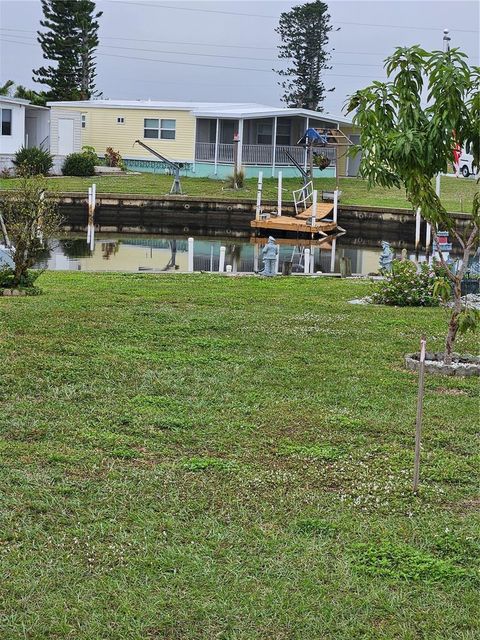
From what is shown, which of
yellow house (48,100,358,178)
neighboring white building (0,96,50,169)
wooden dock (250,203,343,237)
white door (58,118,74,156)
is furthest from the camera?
white door (58,118,74,156)

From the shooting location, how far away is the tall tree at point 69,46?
188 feet

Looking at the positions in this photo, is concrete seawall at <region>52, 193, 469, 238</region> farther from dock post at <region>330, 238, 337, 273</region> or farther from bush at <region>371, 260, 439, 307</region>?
bush at <region>371, 260, 439, 307</region>

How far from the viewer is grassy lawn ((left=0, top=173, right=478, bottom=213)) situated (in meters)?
39.0

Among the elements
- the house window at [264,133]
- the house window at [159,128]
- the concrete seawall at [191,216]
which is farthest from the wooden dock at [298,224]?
the house window at [159,128]

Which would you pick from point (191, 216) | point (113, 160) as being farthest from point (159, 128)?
point (191, 216)

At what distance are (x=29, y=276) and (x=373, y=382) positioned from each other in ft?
21.9

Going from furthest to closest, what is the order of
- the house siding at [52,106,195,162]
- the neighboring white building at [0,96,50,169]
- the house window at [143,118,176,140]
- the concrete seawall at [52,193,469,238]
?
1. the house window at [143,118,176,140]
2. the house siding at [52,106,195,162]
3. the neighboring white building at [0,96,50,169]
4. the concrete seawall at [52,193,469,238]

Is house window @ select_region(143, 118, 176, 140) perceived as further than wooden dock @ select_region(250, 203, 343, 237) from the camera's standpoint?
Yes

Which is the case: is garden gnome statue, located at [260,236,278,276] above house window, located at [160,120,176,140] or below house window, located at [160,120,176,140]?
below

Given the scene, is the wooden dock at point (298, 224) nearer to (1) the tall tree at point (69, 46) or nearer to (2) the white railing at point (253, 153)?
(2) the white railing at point (253, 153)

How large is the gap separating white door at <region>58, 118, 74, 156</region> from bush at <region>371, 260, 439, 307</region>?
3644 centimetres

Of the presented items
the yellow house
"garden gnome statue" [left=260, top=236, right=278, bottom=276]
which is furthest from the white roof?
"garden gnome statue" [left=260, top=236, right=278, bottom=276]

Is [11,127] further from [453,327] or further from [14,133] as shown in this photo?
[453,327]

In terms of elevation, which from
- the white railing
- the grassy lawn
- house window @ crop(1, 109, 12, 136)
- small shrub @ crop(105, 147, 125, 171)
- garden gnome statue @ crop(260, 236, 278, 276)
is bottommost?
garden gnome statue @ crop(260, 236, 278, 276)
